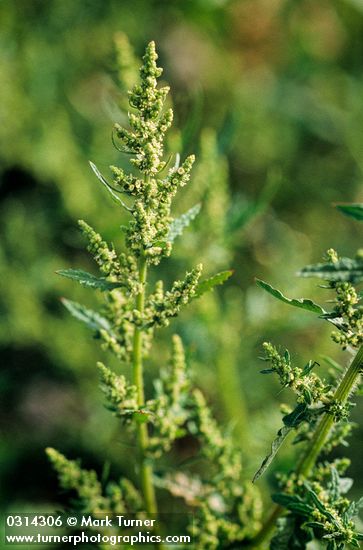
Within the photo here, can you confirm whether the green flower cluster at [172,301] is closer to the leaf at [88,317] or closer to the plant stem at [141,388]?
the plant stem at [141,388]

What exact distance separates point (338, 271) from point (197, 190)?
4.95 ft

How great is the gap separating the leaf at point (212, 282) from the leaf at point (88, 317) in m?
0.32

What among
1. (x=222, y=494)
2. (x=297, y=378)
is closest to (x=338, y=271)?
(x=297, y=378)

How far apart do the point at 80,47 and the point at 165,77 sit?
97 centimetres

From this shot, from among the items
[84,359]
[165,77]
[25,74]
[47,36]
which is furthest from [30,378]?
[165,77]

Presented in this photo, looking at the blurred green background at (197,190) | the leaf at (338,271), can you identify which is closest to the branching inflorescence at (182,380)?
the leaf at (338,271)

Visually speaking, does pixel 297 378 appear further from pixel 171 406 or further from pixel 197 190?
pixel 197 190

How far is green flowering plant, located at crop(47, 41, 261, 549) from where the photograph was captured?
1.29m

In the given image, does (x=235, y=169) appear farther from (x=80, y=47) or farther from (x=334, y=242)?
(x=80, y=47)

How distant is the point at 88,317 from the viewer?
62.2 inches

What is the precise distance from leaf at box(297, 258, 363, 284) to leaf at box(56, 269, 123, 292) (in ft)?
1.47

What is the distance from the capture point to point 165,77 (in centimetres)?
491

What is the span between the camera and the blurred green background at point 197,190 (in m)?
2.77

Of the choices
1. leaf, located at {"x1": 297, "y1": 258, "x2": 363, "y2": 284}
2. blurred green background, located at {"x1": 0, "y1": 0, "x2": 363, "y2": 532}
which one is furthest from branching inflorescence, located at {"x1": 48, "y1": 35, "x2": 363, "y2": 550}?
blurred green background, located at {"x1": 0, "y1": 0, "x2": 363, "y2": 532}
